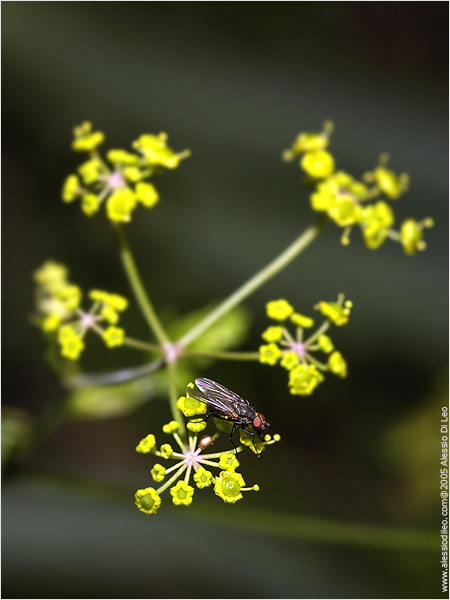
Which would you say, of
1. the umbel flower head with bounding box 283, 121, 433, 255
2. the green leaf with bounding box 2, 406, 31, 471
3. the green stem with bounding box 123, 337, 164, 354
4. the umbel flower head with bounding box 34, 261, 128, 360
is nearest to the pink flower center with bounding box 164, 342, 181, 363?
the green stem with bounding box 123, 337, 164, 354

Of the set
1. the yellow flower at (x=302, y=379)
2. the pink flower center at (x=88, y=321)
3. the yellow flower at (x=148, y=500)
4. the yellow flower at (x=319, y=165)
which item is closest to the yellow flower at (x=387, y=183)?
the yellow flower at (x=319, y=165)

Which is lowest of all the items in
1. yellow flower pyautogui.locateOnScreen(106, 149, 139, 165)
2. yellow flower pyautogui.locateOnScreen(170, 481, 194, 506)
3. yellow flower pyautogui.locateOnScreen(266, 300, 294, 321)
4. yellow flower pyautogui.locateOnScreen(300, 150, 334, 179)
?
yellow flower pyautogui.locateOnScreen(170, 481, 194, 506)

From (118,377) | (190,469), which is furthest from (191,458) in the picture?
(118,377)

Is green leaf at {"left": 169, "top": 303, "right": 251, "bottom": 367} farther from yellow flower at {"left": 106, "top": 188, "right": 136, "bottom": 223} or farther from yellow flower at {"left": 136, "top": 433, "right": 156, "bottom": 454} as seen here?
yellow flower at {"left": 136, "top": 433, "right": 156, "bottom": 454}

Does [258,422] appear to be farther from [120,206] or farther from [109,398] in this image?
[109,398]

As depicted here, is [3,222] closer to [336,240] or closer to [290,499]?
[336,240]

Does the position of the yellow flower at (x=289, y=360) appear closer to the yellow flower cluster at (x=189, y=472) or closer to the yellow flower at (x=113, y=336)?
the yellow flower cluster at (x=189, y=472)
